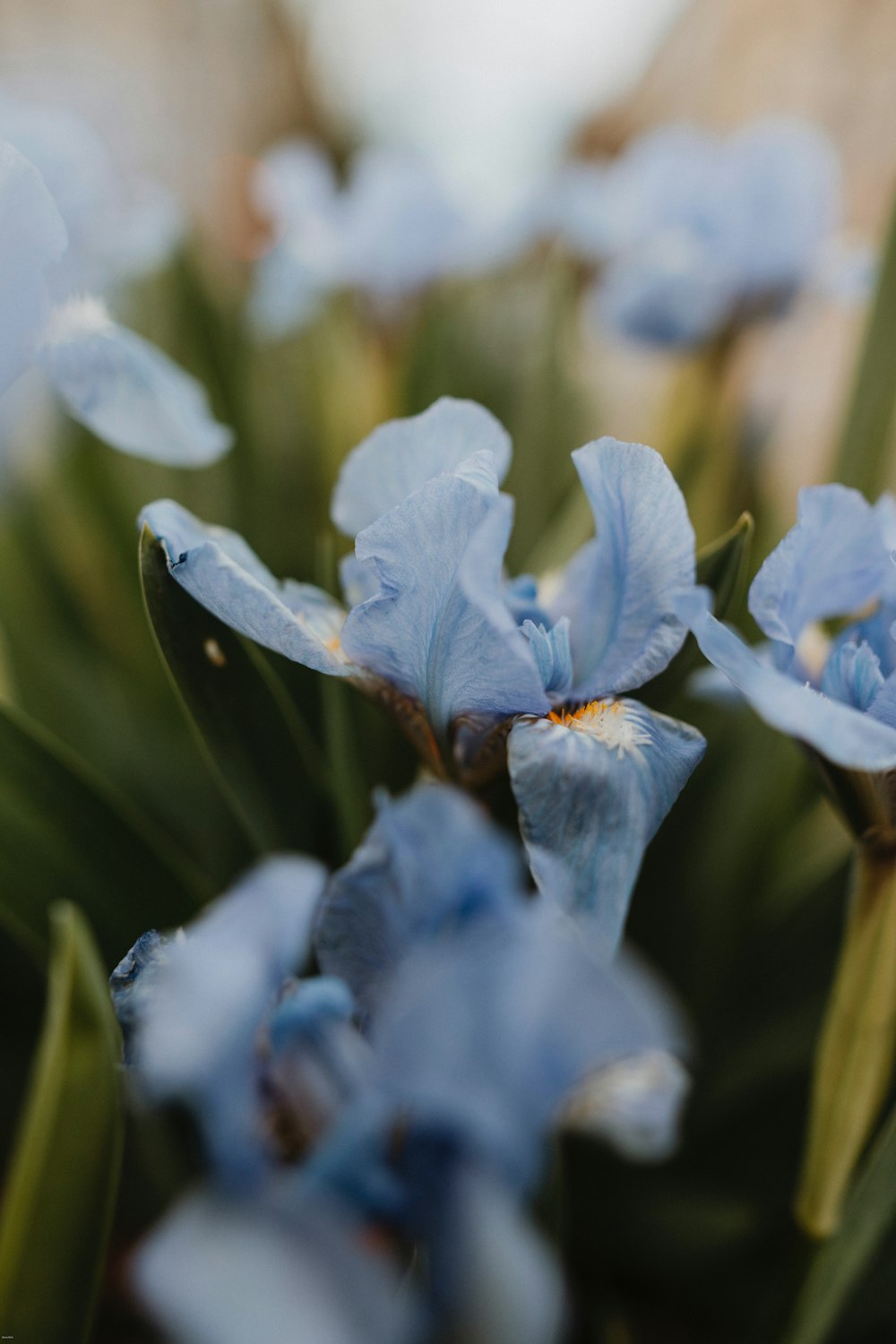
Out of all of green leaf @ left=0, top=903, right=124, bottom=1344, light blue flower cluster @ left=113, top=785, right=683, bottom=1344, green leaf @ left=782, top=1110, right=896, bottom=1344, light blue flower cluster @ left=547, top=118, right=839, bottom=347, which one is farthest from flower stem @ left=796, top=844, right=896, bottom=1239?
light blue flower cluster @ left=547, top=118, right=839, bottom=347

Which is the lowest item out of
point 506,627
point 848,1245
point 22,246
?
point 848,1245

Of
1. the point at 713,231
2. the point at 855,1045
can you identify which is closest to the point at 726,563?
the point at 855,1045

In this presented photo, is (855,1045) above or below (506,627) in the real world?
below

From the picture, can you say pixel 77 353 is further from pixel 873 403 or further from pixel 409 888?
pixel 873 403

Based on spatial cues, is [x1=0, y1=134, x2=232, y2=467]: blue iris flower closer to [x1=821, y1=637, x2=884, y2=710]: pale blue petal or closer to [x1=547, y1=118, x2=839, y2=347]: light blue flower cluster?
[x1=821, y1=637, x2=884, y2=710]: pale blue petal

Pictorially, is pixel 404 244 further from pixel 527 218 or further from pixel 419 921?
pixel 419 921

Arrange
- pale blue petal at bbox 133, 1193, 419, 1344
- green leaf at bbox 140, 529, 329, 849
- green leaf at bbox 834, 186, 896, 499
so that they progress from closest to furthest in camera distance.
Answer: pale blue petal at bbox 133, 1193, 419, 1344 → green leaf at bbox 140, 529, 329, 849 → green leaf at bbox 834, 186, 896, 499

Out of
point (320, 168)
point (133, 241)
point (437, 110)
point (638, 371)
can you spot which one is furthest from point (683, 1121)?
point (437, 110)
